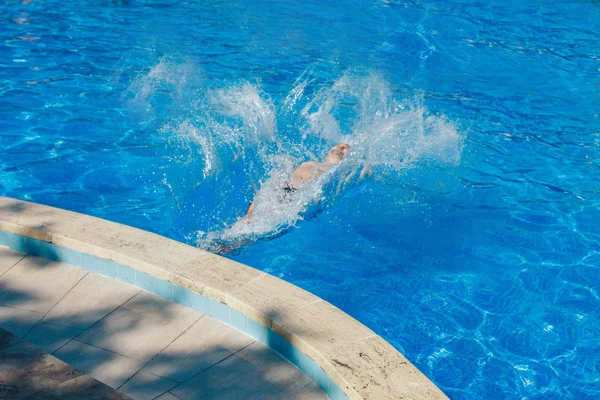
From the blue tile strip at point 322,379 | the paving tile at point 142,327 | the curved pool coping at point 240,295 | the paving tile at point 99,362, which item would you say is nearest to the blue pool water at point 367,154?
the curved pool coping at point 240,295

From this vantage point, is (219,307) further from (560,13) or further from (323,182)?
(560,13)

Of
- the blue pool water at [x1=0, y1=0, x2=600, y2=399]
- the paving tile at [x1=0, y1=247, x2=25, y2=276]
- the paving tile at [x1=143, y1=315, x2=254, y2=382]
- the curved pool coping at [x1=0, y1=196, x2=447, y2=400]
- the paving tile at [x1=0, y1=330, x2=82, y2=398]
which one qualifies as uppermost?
the paving tile at [x1=0, y1=330, x2=82, y2=398]

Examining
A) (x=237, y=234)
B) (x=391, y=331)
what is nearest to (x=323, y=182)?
(x=237, y=234)

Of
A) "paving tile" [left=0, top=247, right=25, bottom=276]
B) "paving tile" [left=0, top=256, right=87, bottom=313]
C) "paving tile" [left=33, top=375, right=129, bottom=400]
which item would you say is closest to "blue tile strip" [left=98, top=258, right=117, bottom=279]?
"paving tile" [left=0, top=256, right=87, bottom=313]

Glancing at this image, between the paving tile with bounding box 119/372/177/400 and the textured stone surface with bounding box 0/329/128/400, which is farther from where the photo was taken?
the paving tile with bounding box 119/372/177/400

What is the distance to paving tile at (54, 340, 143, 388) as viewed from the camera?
3.76m

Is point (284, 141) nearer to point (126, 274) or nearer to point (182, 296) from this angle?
point (126, 274)

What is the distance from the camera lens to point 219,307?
14.0 feet

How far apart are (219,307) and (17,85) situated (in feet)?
23.4

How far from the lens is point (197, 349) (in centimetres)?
402

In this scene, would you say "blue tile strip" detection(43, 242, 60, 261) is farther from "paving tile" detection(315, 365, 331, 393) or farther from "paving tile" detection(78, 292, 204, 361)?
"paving tile" detection(315, 365, 331, 393)

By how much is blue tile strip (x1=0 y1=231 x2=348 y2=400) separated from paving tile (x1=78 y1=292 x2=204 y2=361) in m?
0.07

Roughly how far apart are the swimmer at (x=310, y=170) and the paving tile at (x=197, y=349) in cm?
295

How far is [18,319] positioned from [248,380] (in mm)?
1534
